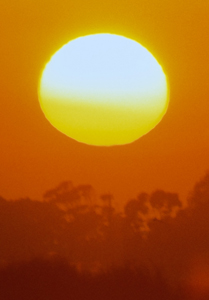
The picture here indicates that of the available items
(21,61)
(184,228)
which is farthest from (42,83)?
(184,228)

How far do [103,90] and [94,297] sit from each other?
3.03ft

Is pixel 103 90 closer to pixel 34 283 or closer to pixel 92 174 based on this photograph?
pixel 92 174

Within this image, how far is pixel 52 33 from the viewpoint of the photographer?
2.44 metres

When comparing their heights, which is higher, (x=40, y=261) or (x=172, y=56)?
(x=172, y=56)

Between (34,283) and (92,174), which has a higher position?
(92,174)

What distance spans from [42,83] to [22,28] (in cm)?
25

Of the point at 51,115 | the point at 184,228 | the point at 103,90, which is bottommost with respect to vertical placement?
the point at 184,228

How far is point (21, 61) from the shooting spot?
8.04ft

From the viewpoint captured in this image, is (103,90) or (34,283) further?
(103,90)

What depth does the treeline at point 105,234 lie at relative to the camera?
242cm

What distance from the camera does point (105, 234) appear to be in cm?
244

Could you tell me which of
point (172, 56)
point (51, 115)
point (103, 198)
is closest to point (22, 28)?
point (51, 115)

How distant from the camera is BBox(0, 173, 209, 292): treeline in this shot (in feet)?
7.95

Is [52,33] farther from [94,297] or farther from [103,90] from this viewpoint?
[94,297]
